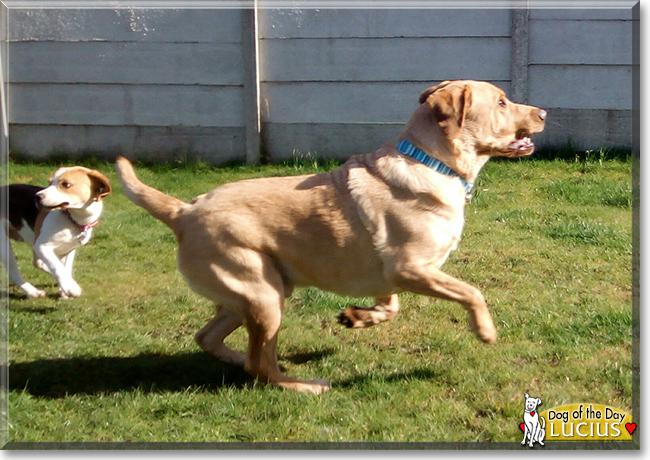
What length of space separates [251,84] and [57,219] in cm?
312

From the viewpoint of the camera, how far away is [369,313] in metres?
4.28

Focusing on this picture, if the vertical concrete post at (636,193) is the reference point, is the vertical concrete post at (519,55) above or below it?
above

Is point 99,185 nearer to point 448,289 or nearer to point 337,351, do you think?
point 337,351

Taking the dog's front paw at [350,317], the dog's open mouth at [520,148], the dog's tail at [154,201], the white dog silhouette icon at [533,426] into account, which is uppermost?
the dog's open mouth at [520,148]

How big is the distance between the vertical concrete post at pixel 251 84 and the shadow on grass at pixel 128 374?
13.5ft

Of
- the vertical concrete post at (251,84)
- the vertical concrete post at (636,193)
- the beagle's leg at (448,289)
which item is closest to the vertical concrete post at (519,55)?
the vertical concrete post at (251,84)

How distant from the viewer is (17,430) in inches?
146

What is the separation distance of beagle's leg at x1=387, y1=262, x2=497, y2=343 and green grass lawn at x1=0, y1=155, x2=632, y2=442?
1.25 ft

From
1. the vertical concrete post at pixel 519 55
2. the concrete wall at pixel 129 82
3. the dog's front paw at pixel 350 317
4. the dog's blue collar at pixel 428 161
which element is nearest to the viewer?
the dog's blue collar at pixel 428 161

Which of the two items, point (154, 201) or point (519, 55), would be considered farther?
point (519, 55)

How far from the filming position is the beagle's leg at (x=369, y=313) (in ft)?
14.0

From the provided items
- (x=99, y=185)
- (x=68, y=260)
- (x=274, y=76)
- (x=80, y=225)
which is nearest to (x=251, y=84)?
(x=274, y=76)

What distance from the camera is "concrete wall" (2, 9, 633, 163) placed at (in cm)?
805

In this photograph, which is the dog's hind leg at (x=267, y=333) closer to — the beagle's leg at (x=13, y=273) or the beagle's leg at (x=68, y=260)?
the beagle's leg at (x=13, y=273)
